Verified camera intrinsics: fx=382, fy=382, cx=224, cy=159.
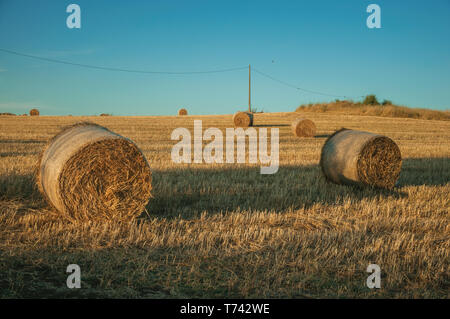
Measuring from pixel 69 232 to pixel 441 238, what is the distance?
456 centimetres

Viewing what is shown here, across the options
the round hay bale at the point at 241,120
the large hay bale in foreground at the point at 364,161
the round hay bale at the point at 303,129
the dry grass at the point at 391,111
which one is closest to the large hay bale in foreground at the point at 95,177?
the large hay bale in foreground at the point at 364,161

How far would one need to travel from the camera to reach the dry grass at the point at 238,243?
3.35 m

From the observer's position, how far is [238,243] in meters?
4.42

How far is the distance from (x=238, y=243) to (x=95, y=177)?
7.70 ft

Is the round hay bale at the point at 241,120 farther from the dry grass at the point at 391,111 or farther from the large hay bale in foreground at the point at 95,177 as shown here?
the large hay bale in foreground at the point at 95,177

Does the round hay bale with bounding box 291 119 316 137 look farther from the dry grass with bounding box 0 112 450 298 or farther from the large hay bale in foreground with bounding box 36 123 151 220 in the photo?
the large hay bale in foreground with bounding box 36 123 151 220

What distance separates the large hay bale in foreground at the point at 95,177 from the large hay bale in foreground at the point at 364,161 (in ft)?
14.0

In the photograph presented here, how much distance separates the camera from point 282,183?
26.2 ft

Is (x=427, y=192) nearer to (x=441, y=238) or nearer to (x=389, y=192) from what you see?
(x=389, y=192)

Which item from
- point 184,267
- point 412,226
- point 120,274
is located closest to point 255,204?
point 412,226

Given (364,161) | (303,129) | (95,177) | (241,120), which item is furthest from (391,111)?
(95,177)

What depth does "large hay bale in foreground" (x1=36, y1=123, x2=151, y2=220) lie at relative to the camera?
5.19m

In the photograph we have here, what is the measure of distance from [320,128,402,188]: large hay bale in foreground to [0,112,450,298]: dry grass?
1.06 ft

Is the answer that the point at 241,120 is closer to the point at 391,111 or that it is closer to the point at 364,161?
the point at 364,161
